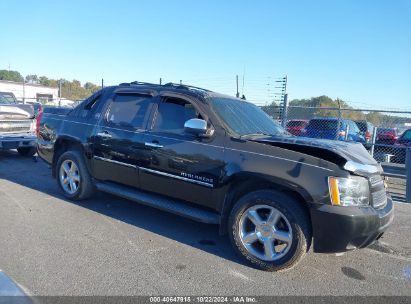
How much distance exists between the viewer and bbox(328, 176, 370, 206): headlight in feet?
11.3

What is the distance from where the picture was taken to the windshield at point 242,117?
4434 millimetres

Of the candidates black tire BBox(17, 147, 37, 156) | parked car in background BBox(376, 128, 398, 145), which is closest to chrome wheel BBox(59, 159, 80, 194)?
black tire BBox(17, 147, 37, 156)

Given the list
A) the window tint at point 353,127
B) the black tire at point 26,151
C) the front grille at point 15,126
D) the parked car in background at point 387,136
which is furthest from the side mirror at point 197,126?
the parked car in background at point 387,136

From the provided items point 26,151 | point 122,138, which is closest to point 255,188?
point 122,138

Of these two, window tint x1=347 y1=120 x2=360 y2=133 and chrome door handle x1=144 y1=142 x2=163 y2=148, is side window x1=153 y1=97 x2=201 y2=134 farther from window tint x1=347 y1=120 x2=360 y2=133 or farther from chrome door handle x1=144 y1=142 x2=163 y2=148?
window tint x1=347 y1=120 x2=360 y2=133

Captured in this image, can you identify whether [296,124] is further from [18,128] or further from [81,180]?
[81,180]

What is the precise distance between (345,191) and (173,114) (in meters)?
2.34

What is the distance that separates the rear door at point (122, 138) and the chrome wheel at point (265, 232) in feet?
5.60

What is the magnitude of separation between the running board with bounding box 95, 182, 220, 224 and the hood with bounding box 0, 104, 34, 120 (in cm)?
556

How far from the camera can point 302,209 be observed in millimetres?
3666

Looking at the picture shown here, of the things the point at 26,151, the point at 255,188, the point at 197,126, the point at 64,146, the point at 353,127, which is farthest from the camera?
the point at 353,127

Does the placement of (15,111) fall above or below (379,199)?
above

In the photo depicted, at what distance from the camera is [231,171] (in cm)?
398

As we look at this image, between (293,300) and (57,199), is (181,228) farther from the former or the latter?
(57,199)
